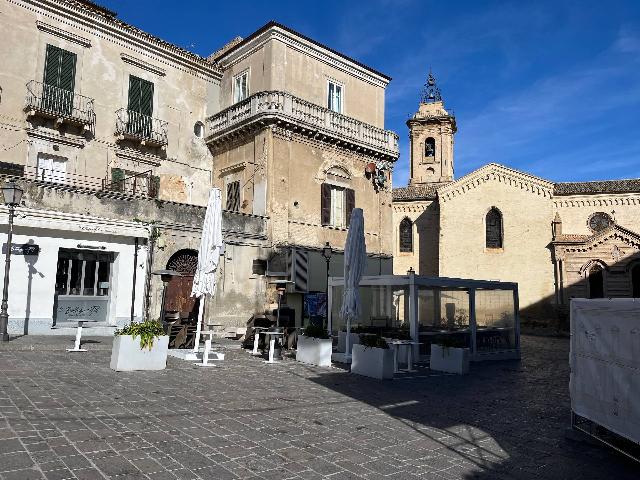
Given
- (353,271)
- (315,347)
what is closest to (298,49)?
(353,271)

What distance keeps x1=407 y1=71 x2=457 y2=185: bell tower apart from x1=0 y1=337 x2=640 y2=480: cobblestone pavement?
3329 cm

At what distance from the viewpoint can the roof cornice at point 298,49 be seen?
20.3 m

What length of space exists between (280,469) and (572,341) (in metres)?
4.32

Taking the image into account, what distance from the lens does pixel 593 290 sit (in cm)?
2962

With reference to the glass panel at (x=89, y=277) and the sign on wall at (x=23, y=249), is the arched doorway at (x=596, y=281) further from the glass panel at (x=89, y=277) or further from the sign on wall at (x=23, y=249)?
the sign on wall at (x=23, y=249)

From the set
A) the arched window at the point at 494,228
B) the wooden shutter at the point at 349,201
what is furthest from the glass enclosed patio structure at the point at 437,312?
the arched window at the point at 494,228

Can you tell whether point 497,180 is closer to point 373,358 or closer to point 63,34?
point 373,358

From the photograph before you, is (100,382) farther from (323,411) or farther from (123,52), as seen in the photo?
(123,52)

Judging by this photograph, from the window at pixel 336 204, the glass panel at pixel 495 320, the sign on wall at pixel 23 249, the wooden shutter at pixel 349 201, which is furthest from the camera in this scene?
the wooden shutter at pixel 349 201

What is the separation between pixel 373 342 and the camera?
10.8m

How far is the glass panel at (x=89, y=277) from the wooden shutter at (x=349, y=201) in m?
10.6

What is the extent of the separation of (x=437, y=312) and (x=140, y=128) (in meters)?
13.7

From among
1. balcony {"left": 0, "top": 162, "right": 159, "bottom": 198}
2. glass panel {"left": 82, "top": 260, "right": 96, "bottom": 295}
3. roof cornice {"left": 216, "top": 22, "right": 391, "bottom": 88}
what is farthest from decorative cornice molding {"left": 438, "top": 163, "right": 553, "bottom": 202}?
glass panel {"left": 82, "top": 260, "right": 96, "bottom": 295}

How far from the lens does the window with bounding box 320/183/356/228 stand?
2125 centimetres
